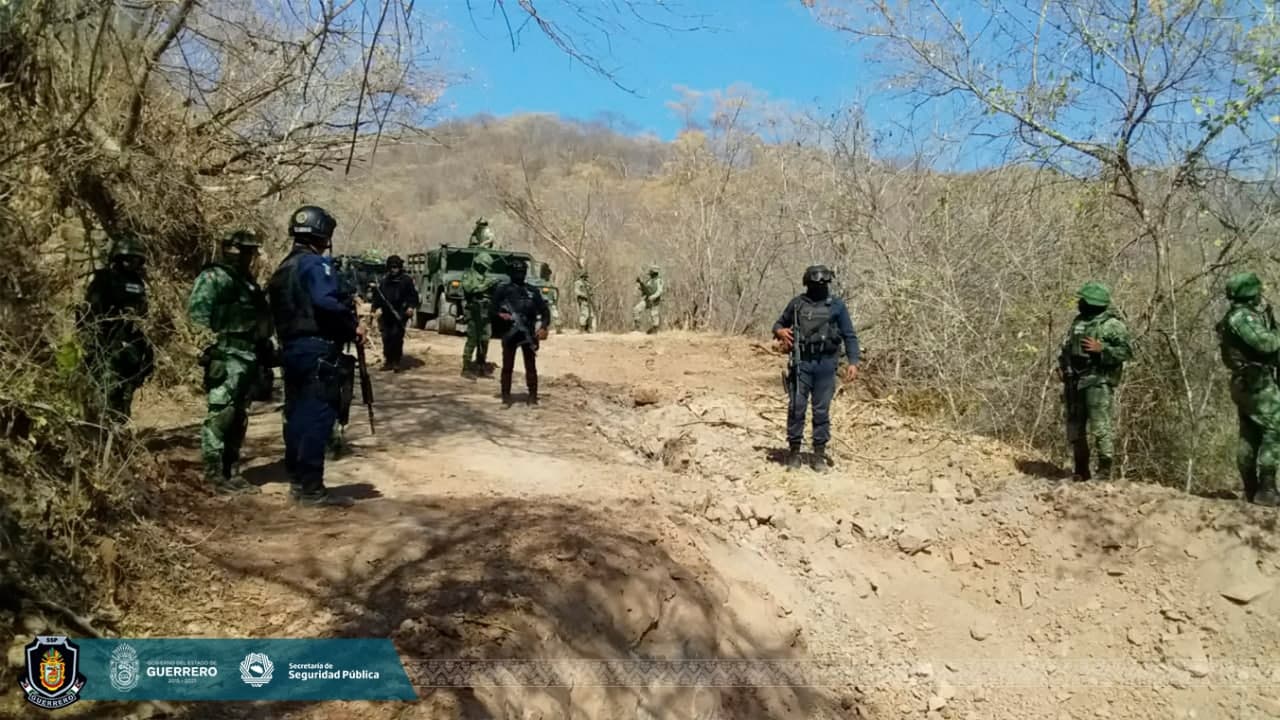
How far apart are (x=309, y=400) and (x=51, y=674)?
6.95 ft

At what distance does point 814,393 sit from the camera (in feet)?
22.7

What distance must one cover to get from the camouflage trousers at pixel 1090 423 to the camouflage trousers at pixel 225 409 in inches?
223

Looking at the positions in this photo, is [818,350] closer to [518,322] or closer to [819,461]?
[819,461]

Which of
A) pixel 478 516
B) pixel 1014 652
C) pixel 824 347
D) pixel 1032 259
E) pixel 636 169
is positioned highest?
pixel 636 169

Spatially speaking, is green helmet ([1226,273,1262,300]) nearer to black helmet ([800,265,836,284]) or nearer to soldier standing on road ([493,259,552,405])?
black helmet ([800,265,836,284])

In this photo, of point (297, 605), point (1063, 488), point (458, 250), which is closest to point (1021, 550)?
point (1063, 488)

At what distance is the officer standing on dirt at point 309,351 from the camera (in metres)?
4.73

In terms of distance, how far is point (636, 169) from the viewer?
115 feet

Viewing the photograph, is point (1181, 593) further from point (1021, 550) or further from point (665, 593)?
point (665, 593)

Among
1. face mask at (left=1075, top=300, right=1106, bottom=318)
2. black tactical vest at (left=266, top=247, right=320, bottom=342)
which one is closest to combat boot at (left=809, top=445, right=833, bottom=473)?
face mask at (left=1075, top=300, right=1106, bottom=318)

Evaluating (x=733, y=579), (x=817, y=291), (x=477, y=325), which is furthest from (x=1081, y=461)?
(x=477, y=325)

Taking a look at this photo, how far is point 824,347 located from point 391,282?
6496 millimetres

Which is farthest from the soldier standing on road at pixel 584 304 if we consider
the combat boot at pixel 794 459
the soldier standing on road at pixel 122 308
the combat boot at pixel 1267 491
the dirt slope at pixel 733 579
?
the combat boot at pixel 1267 491

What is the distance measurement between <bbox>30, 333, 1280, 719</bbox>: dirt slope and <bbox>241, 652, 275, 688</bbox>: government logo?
0.16 metres
